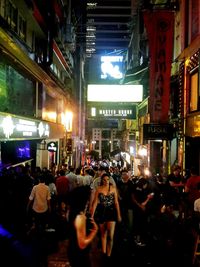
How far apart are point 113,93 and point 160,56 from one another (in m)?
11.1

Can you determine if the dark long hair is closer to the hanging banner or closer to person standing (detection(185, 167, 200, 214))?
person standing (detection(185, 167, 200, 214))

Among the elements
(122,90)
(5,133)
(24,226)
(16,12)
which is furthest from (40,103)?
(24,226)

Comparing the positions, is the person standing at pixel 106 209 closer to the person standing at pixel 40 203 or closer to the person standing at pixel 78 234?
the person standing at pixel 40 203

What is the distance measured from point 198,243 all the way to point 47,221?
447 cm

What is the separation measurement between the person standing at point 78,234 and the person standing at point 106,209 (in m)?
3.35

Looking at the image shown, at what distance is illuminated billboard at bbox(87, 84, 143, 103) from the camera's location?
28.5m

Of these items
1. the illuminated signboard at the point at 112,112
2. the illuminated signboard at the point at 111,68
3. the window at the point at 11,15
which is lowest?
the illuminated signboard at the point at 112,112

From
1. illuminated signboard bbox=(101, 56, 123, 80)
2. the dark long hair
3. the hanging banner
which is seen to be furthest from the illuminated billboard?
the dark long hair

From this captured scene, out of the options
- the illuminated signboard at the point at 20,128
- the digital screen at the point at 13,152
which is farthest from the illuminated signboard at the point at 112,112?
the digital screen at the point at 13,152

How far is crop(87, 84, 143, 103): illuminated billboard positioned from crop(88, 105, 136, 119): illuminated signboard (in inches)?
32.0

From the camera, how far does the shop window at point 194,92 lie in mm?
16562

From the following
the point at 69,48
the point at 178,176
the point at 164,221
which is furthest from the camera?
the point at 69,48

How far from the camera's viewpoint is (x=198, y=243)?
345 inches

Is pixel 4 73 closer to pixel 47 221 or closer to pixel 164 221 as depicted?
pixel 47 221
